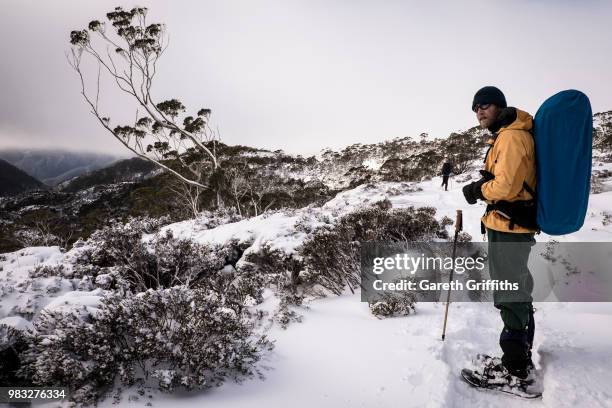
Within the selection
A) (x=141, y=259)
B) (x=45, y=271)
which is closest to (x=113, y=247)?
(x=141, y=259)

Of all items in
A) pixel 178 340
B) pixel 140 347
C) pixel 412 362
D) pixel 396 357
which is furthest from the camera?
pixel 396 357

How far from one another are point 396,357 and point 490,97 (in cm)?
228

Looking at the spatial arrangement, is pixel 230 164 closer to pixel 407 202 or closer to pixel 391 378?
pixel 407 202

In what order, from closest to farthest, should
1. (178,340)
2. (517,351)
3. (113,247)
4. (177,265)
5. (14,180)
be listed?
(517,351)
(178,340)
(113,247)
(177,265)
(14,180)

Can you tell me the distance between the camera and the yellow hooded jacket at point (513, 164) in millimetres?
2037

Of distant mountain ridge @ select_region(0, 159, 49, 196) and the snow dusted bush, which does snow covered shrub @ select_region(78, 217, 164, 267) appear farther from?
distant mountain ridge @ select_region(0, 159, 49, 196)

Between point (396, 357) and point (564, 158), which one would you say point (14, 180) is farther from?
point (564, 158)

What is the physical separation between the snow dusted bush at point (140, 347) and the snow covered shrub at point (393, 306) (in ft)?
5.44

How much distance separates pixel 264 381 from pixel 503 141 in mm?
2555

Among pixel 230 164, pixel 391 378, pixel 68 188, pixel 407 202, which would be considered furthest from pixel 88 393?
pixel 68 188

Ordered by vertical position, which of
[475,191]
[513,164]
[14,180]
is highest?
[14,180]

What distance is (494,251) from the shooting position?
2338mm

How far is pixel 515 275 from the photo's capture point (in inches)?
88.0

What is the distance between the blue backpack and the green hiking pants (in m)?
0.23
